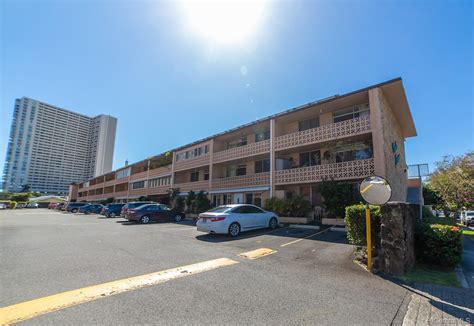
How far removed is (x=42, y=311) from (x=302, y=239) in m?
8.91

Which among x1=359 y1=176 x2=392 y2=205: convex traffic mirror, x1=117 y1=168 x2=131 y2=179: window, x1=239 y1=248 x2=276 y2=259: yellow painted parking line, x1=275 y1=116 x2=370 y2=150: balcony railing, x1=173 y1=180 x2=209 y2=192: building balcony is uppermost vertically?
x1=275 y1=116 x2=370 y2=150: balcony railing

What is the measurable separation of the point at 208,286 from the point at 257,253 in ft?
10.7

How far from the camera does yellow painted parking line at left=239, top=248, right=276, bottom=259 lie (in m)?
7.06

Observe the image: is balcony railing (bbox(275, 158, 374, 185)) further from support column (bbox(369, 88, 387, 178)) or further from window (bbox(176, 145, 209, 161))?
window (bbox(176, 145, 209, 161))

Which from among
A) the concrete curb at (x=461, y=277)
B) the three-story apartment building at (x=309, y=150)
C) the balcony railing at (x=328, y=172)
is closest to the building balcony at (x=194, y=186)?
the three-story apartment building at (x=309, y=150)

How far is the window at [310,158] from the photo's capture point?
18.0 meters

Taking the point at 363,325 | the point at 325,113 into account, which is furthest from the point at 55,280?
the point at 325,113

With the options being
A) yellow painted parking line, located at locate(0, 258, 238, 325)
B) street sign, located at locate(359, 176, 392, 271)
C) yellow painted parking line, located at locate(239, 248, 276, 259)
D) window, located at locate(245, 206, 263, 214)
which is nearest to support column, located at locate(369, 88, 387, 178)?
window, located at locate(245, 206, 263, 214)

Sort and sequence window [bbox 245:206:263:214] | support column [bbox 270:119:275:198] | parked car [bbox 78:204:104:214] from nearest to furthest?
window [bbox 245:206:263:214] < support column [bbox 270:119:275:198] < parked car [bbox 78:204:104:214]

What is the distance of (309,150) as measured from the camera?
18.7m

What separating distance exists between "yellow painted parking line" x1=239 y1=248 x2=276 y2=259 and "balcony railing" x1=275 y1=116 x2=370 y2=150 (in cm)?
1071

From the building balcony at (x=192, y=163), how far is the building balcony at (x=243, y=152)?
170 cm

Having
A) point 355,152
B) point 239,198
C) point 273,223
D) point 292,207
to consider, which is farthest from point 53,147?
point 355,152

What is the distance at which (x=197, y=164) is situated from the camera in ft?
88.6
